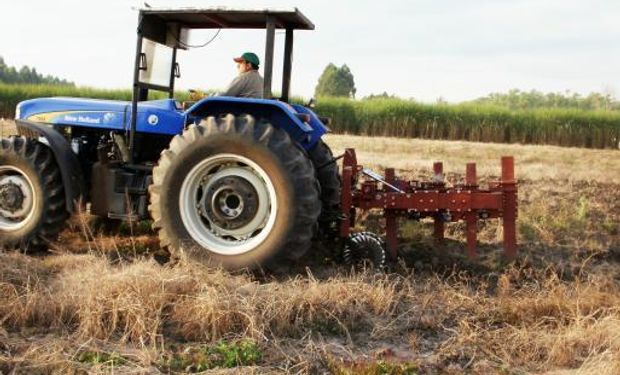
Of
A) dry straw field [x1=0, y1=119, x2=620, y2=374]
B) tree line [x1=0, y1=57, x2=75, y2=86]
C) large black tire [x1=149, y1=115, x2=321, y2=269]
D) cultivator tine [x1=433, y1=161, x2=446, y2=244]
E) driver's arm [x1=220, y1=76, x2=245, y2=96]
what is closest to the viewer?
dry straw field [x1=0, y1=119, x2=620, y2=374]

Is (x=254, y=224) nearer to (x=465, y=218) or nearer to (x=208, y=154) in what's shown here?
(x=208, y=154)

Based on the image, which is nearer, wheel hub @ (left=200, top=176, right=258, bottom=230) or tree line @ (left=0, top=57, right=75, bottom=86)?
wheel hub @ (left=200, top=176, right=258, bottom=230)

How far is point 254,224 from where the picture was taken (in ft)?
18.1

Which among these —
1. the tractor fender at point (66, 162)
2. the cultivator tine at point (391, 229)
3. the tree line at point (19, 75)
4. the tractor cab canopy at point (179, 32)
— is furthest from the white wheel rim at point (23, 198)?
the tree line at point (19, 75)

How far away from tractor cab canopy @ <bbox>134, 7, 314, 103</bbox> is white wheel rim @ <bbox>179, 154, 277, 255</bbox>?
71 cm

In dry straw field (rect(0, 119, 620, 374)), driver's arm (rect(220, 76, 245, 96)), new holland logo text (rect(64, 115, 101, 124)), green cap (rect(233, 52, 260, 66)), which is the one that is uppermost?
green cap (rect(233, 52, 260, 66))

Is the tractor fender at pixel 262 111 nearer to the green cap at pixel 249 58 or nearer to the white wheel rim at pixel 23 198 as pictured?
the green cap at pixel 249 58

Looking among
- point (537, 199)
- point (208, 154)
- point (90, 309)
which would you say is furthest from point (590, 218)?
point (90, 309)

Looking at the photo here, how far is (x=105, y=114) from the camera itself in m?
6.33

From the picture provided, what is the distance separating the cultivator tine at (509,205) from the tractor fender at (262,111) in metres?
1.71

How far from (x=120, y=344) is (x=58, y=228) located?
8.90 ft

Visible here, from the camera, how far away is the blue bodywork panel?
5.62 metres

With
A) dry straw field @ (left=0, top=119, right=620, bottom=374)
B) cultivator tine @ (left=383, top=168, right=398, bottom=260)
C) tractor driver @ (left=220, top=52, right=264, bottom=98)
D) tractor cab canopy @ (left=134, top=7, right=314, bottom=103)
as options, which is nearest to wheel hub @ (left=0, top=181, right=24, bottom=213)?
dry straw field @ (left=0, top=119, right=620, bottom=374)

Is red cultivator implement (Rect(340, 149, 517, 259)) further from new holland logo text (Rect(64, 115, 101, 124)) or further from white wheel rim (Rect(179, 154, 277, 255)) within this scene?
new holland logo text (Rect(64, 115, 101, 124))
